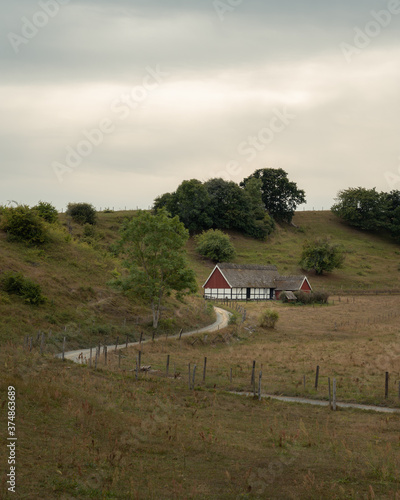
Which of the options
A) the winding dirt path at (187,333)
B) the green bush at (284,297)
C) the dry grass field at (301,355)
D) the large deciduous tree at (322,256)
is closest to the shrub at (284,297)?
the green bush at (284,297)

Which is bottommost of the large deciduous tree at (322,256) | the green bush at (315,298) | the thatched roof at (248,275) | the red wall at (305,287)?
the green bush at (315,298)

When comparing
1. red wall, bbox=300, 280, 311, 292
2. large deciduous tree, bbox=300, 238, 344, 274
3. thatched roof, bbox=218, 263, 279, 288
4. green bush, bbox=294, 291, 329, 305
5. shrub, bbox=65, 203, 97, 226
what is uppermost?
shrub, bbox=65, 203, 97, 226

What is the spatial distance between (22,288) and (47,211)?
2376cm

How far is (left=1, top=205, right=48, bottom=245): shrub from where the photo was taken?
56562mm

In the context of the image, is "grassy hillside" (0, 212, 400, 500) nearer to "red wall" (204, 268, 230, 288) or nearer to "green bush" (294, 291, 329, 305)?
"green bush" (294, 291, 329, 305)

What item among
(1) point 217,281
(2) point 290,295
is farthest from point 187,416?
(1) point 217,281

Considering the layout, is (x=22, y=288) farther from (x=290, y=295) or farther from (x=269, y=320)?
(x=290, y=295)

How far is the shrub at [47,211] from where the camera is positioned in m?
64.1

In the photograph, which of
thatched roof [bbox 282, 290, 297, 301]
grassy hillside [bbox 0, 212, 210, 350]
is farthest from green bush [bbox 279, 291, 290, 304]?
grassy hillside [bbox 0, 212, 210, 350]

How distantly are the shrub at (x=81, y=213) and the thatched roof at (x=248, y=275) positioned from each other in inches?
1156

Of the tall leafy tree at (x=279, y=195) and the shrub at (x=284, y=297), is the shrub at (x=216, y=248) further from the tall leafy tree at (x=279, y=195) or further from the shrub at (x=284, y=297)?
the tall leafy tree at (x=279, y=195)

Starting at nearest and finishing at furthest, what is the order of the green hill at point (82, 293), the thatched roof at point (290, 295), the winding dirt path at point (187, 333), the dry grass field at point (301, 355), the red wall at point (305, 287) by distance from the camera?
the dry grass field at point (301, 355), the winding dirt path at point (187, 333), the green hill at point (82, 293), the thatched roof at point (290, 295), the red wall at point (305, 287)

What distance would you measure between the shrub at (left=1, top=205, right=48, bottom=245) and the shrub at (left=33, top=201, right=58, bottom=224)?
18.1 feet

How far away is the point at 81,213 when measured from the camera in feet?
315
